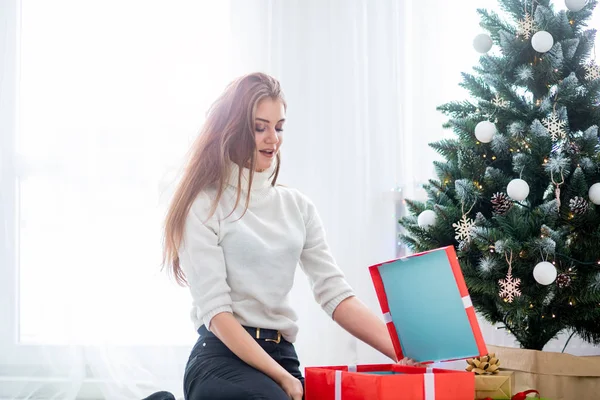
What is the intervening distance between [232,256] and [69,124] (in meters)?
1.31

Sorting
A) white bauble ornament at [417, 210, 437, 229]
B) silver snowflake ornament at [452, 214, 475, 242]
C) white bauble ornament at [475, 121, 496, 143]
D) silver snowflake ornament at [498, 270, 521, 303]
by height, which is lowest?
silver snowflake ornament at [498, 270, 521, 303]

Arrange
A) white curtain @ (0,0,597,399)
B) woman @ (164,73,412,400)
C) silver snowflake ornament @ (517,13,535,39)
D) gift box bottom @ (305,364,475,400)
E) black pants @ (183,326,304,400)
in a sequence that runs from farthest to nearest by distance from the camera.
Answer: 1. white curtain @ (0,0,597,399)
2. silver snowflake ornament @ (517,13,535,39)
3. woman @ (164,73,412,400)
4. black pants @ (183,326,304,400)
5. gift box bottom @ (305,364,475,400)

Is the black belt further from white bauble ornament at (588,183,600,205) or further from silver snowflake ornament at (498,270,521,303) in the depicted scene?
white bauble ornament at (588,183,600,205)

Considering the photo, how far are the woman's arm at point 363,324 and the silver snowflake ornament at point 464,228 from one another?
1.02 feet

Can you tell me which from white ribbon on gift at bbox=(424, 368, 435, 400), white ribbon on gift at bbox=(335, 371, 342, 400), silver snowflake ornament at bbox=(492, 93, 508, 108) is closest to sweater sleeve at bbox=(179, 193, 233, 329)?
white ribbon on gift at bbox=(335, 371, 342, 400)

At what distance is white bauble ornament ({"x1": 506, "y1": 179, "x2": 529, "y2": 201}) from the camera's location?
5.48 feet

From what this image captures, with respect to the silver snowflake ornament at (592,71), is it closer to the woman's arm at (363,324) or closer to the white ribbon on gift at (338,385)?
the woman's arm at (363,324)

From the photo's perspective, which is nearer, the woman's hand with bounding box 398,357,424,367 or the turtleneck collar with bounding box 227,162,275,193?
the woman's hand with bounding box 398,357,424,367

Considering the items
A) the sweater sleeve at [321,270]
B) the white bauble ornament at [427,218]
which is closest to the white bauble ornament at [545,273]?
the white bauble ornament at [427,218]

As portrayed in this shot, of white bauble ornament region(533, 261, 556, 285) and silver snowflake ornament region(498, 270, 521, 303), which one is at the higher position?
white bauble ornament region(533, 261, 556, 285)

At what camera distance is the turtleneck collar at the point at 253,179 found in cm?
165

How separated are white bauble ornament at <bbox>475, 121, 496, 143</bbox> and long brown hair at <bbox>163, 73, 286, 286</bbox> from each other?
0.53m

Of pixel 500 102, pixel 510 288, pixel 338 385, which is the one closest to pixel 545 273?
pixel 510 288

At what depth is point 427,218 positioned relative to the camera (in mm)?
1844
